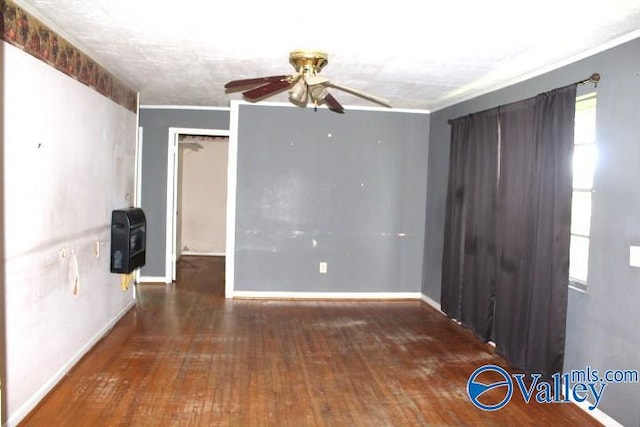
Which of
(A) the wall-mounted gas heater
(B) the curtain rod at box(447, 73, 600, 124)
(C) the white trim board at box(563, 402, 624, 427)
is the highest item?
(B) the curtain rod at box(447, 73, 600, 124)

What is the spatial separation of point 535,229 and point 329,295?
2889mm

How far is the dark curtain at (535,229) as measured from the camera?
311 centimetres

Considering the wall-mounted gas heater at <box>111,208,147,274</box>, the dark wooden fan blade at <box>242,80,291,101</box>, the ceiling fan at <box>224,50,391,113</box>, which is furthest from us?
the wall-mounted gas heater at <box>111,208,147,274</box>

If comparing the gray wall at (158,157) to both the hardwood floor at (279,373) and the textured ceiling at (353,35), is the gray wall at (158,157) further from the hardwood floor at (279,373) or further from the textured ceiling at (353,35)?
the textured ceiling at (353,35)

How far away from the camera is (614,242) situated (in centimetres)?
279

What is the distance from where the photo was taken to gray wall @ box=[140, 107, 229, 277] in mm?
6102

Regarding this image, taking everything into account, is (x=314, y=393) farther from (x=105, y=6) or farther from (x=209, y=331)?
(x=105, y=6)

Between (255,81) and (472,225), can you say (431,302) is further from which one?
(255,81)

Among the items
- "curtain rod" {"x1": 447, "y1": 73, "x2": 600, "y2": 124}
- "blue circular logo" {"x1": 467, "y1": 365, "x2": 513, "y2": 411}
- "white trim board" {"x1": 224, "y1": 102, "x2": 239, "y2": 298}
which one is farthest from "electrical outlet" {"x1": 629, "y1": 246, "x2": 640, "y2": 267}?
"white trim board" {"x1": 224, "y1": 102, "x2": 239, "y2": 298}

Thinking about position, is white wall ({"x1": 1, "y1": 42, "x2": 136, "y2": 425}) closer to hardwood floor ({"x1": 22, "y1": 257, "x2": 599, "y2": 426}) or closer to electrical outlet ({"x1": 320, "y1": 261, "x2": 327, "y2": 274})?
hardwood floor ({"x1": 22, "y1": 257, "x2": 599, "y2": 426})

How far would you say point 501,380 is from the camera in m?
3.47

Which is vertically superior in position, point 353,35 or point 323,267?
point 353,35

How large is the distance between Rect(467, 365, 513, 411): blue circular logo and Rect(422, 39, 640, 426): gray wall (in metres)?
0.45

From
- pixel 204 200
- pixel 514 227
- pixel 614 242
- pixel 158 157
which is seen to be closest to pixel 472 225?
pixel 514 227
